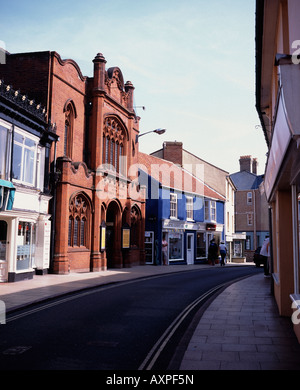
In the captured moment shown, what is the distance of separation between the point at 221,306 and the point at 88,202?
12.9 metres

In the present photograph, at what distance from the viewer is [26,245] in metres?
17.1

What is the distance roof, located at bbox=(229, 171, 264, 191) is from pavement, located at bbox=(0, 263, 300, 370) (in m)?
44.1

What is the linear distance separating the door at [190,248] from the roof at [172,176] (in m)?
3.86

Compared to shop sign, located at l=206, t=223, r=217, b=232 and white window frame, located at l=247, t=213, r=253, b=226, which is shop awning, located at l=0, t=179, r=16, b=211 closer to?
shop sign, located at l=206, t=223, r=217, b=232

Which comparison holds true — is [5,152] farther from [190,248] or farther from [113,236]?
[190,248]

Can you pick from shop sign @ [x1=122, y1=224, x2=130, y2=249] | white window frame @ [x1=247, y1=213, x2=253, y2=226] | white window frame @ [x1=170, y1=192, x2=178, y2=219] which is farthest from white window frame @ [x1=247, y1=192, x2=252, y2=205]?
shop sign @ [x1=122, y1=224, x2=130, y2=249]

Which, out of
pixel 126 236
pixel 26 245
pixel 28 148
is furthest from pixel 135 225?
pixel 28 148

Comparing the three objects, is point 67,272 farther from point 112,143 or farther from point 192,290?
point 112,143

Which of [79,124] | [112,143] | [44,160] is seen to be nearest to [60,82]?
[79,124]

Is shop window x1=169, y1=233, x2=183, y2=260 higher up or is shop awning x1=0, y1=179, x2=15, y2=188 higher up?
shop awning x1=0, y1=179, x2=15, y2=188

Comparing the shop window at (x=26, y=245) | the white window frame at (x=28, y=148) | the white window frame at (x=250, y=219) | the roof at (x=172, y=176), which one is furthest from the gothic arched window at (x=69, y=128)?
the white window frame at (x=250, y=219)

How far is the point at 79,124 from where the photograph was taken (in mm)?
22734

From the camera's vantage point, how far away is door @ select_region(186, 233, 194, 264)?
3424 cm

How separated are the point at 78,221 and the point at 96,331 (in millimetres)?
14151
